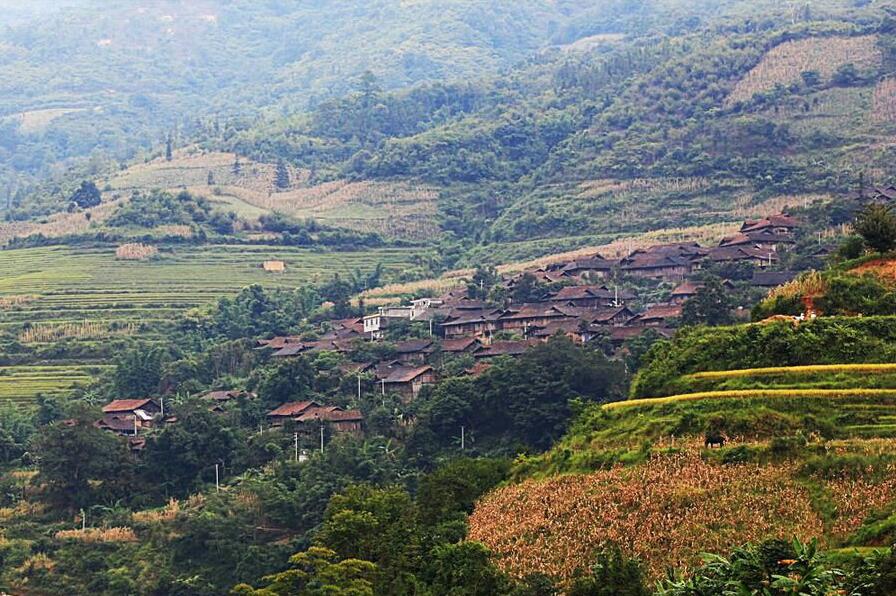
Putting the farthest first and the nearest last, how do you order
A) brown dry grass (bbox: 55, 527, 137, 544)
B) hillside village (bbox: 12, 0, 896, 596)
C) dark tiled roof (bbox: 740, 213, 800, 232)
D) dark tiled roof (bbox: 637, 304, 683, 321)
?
1. dark tiled roof (bbox: 740, 213, 800, 232)
2. dark tiled roof (bbox: 637, 304, 683, 321)
3. brown dry grass (bbox: 55, 527, 137, 544)
4. hillside village (bbox: 12, 0, 896, 596)

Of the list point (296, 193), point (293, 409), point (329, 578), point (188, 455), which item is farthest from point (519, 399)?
point (296, 193)

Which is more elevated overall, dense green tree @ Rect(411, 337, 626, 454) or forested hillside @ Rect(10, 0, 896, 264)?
forested hillside @ Rect(10, 0, 896, 264)

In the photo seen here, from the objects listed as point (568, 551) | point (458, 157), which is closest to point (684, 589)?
point (568, 551)

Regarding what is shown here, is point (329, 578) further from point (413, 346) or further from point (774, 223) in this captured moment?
point (774, 223)

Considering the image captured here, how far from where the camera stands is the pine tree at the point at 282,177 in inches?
4892

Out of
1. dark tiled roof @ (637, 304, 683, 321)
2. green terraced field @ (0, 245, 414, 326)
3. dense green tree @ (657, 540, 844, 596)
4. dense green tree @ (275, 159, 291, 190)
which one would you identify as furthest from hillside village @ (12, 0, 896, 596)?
dense green tree @ (275, 159, 291, 190)

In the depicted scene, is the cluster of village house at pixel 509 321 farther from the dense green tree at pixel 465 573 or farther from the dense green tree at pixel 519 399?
the dense green tree at pixel 465 573

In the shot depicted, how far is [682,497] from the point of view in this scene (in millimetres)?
31031

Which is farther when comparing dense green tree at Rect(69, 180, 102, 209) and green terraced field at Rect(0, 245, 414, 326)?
dense green tree at Rect(69, 180, 102, 209)

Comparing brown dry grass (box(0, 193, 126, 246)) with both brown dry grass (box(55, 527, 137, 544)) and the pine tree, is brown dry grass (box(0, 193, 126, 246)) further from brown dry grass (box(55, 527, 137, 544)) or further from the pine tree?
brown dry grass (box(55, 527, 137, 544))

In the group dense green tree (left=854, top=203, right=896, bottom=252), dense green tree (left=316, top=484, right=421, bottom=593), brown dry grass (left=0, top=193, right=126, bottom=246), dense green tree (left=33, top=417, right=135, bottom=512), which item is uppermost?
dense green tree (left=854, top=203, right=896, bottom=252)

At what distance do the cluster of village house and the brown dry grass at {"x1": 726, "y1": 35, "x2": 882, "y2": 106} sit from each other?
35.6 metres

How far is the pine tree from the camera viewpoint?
124 m

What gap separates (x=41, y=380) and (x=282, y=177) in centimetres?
5402
